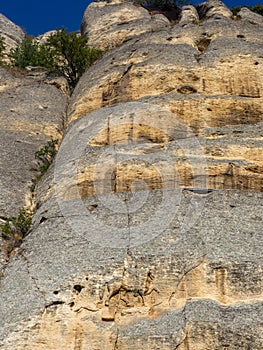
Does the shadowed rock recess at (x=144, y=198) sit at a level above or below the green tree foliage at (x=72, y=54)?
below

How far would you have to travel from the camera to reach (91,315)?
1498 centimetres

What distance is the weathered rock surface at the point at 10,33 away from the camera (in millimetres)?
44253

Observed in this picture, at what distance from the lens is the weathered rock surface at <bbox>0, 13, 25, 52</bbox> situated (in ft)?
145

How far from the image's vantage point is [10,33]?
46.8 metres

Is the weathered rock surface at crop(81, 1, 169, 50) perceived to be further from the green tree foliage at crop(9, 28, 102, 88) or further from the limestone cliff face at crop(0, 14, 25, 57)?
the limestone cliff face at crop(0, 14, 25, 57)

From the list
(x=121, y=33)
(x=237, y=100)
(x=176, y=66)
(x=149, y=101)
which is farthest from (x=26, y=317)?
(x=121, y=33)

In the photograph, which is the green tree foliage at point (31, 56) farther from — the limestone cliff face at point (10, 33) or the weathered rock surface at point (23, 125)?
the limestone cliff face at point (10, 33)

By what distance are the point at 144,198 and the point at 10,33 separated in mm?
31576

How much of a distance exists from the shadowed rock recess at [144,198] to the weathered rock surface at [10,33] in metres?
12.6

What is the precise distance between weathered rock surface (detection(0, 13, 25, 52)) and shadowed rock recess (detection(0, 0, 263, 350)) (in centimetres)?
1262

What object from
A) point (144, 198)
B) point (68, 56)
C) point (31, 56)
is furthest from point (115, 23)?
point (144, 198)

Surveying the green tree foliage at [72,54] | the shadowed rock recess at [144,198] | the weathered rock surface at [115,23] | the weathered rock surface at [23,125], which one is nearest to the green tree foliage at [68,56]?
the green tree foliage at [72,54]

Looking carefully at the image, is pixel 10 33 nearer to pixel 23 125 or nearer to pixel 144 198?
pixel 23 125

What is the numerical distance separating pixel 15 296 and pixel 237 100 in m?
11.8
